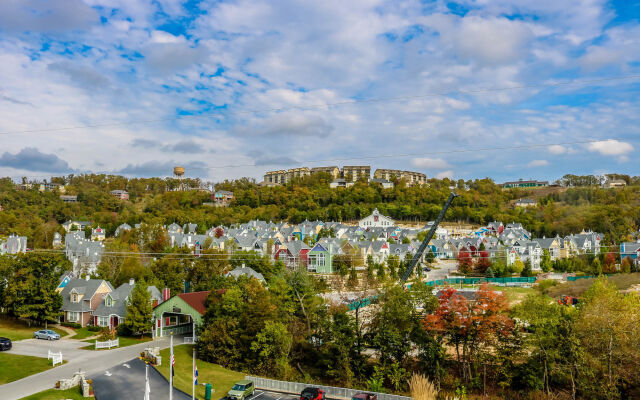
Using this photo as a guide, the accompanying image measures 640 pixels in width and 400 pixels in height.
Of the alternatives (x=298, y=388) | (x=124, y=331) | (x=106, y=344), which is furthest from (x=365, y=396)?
(x=124, y=331)

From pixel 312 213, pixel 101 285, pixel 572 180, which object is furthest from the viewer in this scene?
pixel 572 180

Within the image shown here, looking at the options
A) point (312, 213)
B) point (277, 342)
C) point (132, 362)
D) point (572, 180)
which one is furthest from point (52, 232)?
point (572, 180)

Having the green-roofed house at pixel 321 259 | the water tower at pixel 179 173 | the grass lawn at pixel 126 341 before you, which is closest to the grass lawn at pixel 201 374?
the grass lawn at pixel 126 341

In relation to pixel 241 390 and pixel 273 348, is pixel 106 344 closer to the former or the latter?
pixel 273 348

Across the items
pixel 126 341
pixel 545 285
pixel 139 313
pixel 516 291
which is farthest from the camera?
pixel 516 291

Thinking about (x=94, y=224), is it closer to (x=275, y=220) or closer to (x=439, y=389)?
(x=275, y=220)

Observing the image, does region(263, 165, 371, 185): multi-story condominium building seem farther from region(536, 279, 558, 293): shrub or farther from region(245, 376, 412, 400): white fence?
region(245, 376, 412, 400): white fence

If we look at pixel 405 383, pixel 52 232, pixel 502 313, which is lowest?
pixel 405 383
